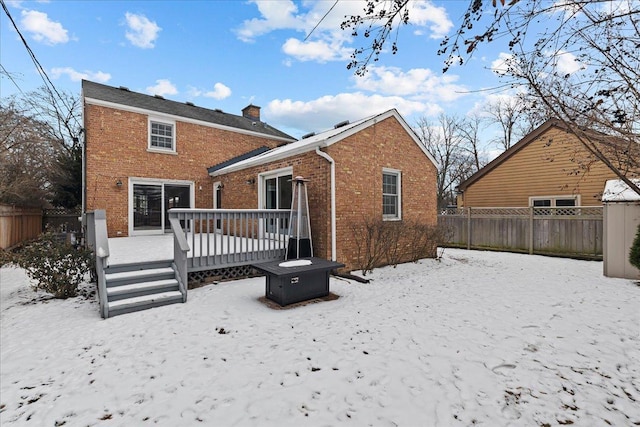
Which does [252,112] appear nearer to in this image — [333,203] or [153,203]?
[153,203]

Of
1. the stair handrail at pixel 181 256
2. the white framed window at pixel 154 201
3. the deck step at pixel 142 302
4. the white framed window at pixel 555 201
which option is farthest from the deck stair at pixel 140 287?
the white framed window at pixel 555 201

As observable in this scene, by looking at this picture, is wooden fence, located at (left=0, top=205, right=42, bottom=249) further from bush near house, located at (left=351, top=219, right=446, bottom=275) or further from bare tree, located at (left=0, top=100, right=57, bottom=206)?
bush near house, located at (left=351, top=219, right=446, bottom=275)

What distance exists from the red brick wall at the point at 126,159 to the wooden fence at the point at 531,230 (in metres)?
11.1

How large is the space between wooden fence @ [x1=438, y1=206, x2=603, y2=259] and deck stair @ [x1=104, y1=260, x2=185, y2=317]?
29.3 feet

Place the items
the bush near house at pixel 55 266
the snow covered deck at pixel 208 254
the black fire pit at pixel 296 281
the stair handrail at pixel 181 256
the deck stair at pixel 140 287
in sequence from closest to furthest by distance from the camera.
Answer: the deck stair at pixel 140 287 < the black fire pit at pixel 296 281 < the stair handrail at pixel 181 256 < the bush near house at pixel 55 266 < the snow covered deck at pixel 208 254

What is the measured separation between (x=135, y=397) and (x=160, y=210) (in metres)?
11.1

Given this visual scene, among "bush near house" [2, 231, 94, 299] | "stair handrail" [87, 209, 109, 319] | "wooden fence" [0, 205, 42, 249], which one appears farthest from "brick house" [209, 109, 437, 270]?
"wooden fence" [0, 205, 42, 249]

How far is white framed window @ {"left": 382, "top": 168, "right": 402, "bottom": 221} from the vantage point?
9023 mm

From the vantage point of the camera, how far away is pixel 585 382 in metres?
2.89

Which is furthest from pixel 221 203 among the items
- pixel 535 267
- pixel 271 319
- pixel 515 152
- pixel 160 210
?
pixel 515 152

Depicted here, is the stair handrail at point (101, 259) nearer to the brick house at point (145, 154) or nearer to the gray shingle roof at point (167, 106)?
the brick house at point (145, 154)

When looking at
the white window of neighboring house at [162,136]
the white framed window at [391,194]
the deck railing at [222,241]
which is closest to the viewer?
the deck railing at [222,241]

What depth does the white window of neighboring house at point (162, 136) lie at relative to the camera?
12.3 meters

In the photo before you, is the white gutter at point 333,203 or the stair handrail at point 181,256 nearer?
the stair handrail at point 181,256
